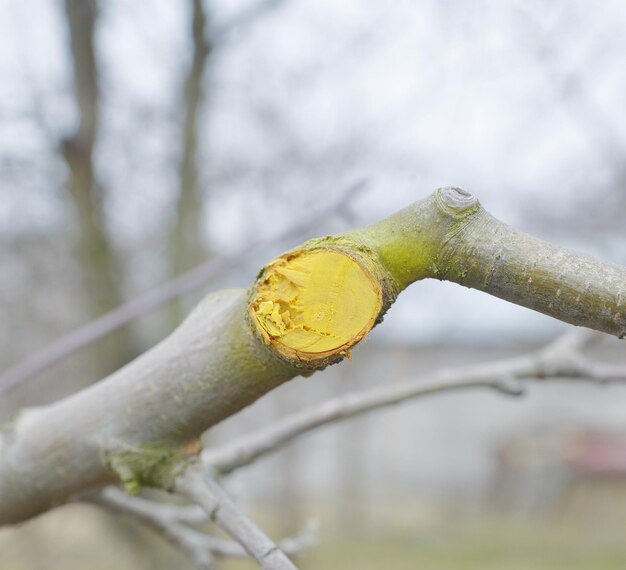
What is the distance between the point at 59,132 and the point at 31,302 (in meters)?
1.74

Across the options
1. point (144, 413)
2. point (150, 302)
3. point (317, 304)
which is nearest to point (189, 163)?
point (150, 302)

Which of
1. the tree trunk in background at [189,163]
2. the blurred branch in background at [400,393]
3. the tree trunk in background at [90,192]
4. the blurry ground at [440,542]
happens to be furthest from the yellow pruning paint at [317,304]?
the blurry ground at [440,542]

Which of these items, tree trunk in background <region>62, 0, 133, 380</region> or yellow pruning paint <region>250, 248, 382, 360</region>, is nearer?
yellow pruning paint <region>250, 248, 382, 360</region>

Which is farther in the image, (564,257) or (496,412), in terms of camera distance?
(496,412)

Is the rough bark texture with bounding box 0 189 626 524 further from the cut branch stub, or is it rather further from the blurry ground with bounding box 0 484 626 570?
the blurry ground with bounding box 0 484 626 570

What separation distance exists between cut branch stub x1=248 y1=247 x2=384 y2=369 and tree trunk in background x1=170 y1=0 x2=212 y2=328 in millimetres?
2539

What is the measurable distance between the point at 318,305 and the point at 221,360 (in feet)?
0.37

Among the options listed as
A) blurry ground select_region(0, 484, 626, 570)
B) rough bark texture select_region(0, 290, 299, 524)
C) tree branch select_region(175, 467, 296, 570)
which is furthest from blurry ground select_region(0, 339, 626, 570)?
tree branch select_region(175, 467, 296, 570)

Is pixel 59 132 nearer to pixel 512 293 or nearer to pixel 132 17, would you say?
pixel 132 17

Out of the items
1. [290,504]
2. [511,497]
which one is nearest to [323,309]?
[290,504]

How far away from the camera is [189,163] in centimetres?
317

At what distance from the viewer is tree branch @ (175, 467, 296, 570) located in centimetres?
55

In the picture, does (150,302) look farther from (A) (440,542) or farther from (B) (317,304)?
(A) (440,542)

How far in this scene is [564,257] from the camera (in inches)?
19.2
